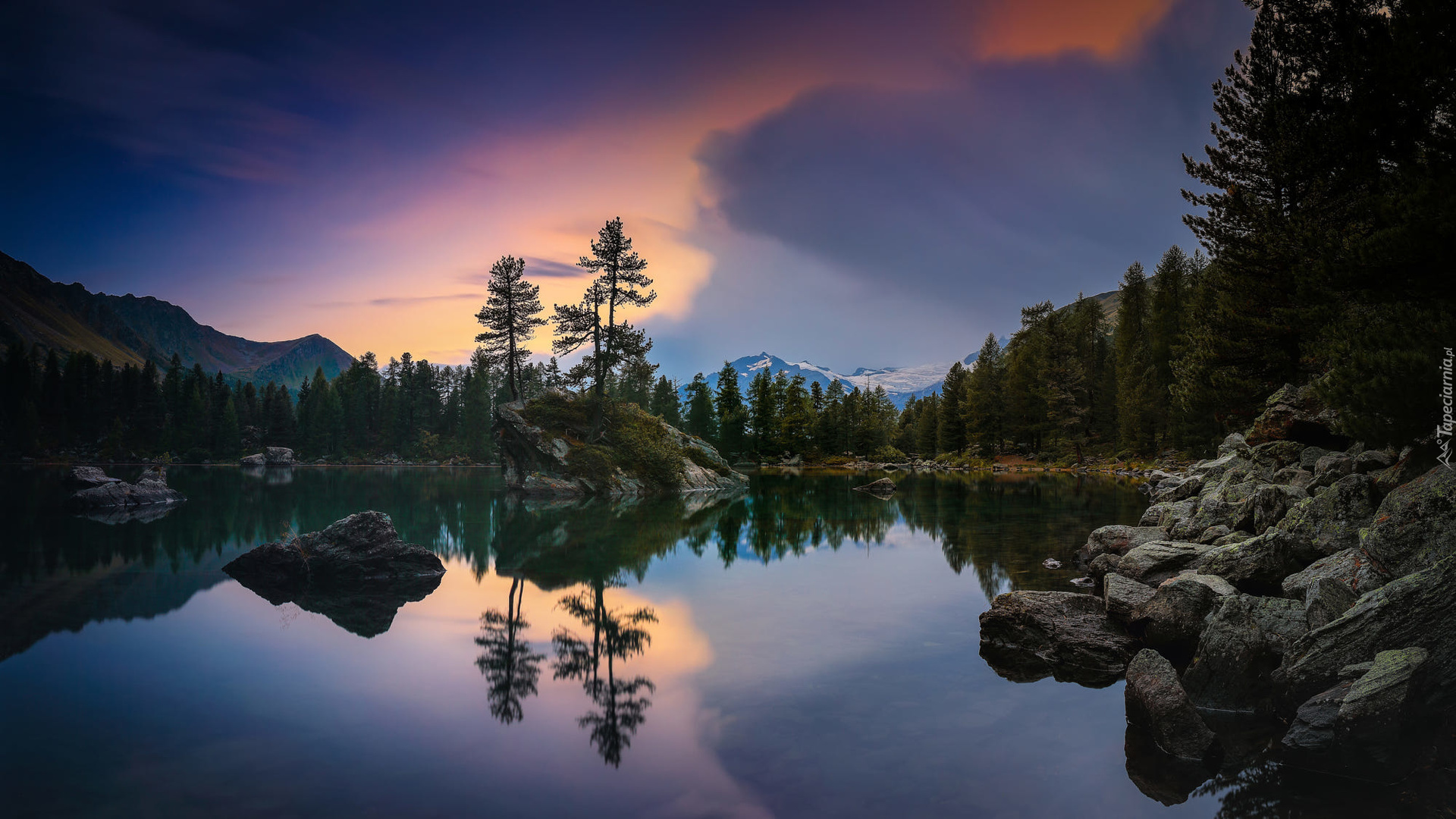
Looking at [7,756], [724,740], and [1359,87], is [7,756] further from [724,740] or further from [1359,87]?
[1359,87]

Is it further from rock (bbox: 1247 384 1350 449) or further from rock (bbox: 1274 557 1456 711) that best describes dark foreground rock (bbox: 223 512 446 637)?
rock (bbox: 1247 384 1350 449)

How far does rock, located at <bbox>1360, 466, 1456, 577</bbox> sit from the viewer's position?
8.30 meters

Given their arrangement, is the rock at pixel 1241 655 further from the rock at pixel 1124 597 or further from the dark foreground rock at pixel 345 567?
the dark foreground rock at pixel 345 567

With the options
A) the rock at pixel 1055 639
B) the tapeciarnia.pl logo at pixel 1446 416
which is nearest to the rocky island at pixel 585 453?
the rock at pixel 1055 639

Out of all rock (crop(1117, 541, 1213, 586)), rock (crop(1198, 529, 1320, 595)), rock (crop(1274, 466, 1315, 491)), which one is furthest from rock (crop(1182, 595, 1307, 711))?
rock (crop(1274, 466, 1315, 491))

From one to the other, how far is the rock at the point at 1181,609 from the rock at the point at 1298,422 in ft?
22.7

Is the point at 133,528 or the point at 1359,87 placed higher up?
the point at 1359,87

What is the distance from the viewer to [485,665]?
10750 mm

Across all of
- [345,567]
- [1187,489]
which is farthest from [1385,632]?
[345,567]

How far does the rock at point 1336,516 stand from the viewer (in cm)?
1062

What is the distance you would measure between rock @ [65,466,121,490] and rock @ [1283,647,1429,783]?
50.3 m

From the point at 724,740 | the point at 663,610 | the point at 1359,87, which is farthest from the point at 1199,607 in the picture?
the point at 1359,87

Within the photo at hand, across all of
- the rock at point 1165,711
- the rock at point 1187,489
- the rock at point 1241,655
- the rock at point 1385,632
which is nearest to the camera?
the rock at point 1385,632

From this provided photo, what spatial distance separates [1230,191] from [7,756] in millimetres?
34501
